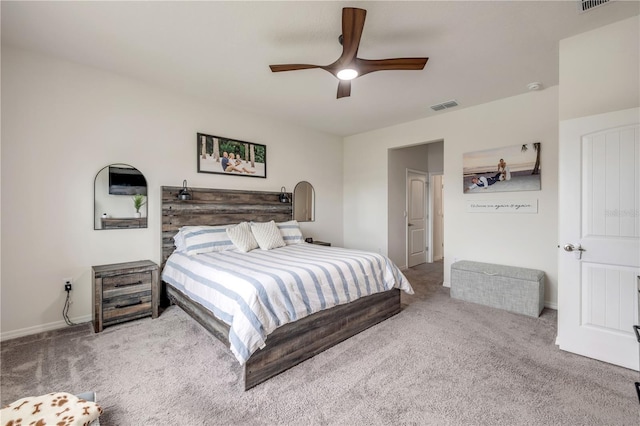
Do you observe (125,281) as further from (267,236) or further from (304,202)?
(304,202)

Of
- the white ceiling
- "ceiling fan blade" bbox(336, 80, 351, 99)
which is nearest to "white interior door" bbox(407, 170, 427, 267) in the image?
the white ceiling

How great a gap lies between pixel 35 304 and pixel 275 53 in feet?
11.4

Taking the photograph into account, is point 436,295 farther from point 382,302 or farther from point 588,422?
point 588,422

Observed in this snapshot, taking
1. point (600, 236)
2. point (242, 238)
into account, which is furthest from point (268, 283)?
point (600, 236)

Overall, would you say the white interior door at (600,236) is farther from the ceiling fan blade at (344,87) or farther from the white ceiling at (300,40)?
the ceiling fan blade at (344,87)

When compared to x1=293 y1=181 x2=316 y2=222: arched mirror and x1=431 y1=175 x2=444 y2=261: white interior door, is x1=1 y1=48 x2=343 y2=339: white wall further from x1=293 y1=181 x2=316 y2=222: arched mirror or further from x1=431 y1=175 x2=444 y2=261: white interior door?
x1=431 y1=175 x2=444 y2=261: white interior door

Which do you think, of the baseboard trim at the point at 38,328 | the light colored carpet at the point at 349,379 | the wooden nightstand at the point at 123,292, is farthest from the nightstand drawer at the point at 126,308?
the baseboard trim at the point at 38,328

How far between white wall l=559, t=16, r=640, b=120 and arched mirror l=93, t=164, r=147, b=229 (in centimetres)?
453

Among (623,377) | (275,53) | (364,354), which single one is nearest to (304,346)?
(364,354)

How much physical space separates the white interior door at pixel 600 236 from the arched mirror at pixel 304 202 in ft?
12.1

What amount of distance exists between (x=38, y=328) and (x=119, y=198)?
4.88 ft

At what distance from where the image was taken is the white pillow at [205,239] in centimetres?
341

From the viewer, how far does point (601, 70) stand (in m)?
2.37

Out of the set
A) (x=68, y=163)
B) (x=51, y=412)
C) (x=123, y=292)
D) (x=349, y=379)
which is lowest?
(x=349, y=379)
